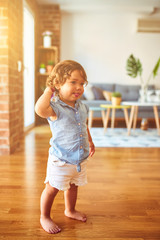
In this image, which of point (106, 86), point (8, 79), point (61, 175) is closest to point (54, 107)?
point (61, 175)

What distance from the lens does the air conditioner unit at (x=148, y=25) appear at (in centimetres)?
526

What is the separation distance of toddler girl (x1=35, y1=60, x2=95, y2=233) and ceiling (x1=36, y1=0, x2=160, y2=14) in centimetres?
415

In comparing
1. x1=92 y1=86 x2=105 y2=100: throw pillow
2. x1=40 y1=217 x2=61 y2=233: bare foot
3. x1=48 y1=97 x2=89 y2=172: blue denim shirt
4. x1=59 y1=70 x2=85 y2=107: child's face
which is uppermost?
x1=59 y1=70 x2=85 y2=107: child's face

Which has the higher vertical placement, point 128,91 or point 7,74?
point 7,74

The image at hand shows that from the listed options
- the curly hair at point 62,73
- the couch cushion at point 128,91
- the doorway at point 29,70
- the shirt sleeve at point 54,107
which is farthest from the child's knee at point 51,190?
the couch cushion at point 128,91

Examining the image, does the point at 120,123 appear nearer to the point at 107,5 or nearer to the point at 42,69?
the point at 42,69

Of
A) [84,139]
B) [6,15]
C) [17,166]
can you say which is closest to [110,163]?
[17,166]

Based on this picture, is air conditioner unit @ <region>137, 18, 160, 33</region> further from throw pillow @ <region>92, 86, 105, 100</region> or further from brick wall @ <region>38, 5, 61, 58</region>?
brick wall @ <region>38, 5, 61, 58</region>

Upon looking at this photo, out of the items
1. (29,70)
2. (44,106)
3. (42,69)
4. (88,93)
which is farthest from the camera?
(88,93)

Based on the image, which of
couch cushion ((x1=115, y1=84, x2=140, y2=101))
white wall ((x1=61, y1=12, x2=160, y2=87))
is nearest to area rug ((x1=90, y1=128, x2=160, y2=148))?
couch cushion ((x1=115, y1=84, x2=140, y2=101))

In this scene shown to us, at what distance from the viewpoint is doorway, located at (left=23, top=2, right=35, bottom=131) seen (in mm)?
4203

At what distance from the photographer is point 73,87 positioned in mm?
1073

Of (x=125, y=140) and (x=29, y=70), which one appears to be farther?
(x=29, y=70)

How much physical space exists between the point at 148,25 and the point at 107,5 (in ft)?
3.46
